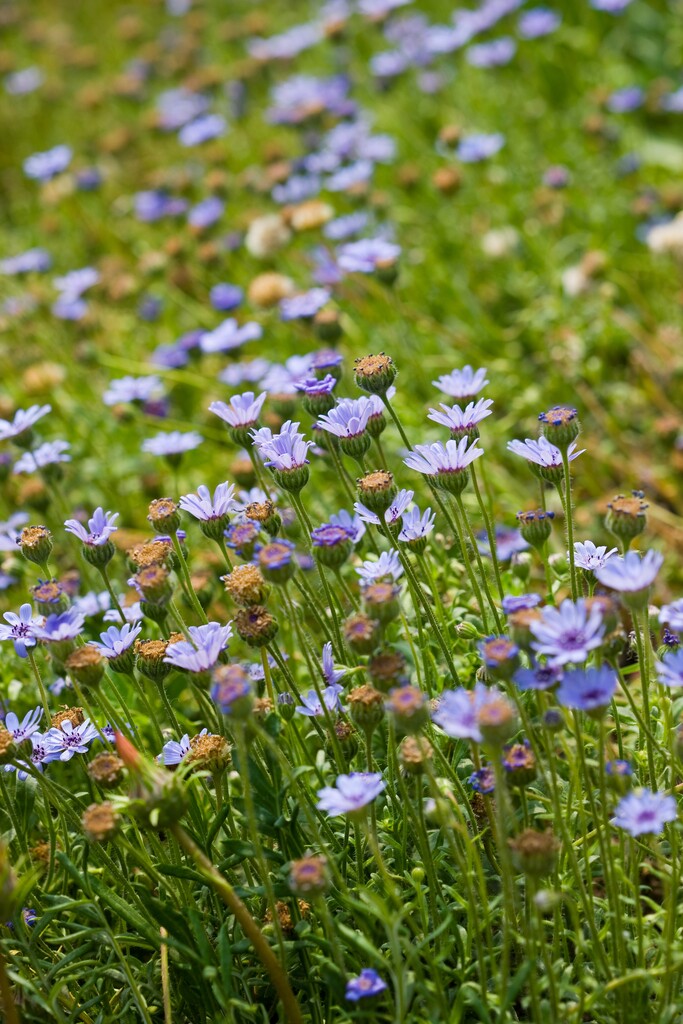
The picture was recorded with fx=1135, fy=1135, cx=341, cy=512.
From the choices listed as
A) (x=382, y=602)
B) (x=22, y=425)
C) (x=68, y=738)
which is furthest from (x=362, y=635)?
(x=22, y=425)

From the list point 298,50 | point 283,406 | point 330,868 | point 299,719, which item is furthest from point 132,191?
point 330,868

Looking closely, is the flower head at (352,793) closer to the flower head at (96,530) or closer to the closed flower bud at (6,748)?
the closed flower bud at (6,748)

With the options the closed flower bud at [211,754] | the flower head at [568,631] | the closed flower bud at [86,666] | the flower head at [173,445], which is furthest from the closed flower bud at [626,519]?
the flower head at [173,445]

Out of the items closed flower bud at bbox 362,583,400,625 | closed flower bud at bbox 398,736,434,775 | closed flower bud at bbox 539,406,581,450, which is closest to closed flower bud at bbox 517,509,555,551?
closed flower bud at bbox 539,406,581,450

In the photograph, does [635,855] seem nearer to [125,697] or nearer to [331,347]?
[125,697]

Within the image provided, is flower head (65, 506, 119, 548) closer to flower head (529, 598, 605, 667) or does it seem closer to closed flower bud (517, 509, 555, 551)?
closed flower bud (517, 509, 555, 551)

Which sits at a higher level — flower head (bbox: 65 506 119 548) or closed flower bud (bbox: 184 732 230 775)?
flower head (bbox: 65 506 119 548)
